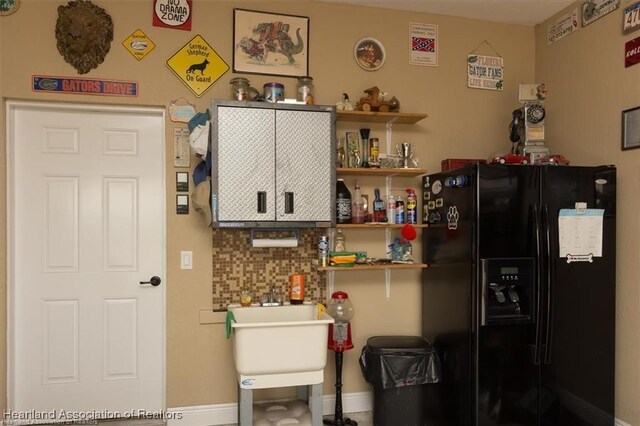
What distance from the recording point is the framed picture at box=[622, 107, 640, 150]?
259 centimetres

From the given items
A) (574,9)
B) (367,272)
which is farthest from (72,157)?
(574,9)

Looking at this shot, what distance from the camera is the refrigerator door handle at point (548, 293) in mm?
2523

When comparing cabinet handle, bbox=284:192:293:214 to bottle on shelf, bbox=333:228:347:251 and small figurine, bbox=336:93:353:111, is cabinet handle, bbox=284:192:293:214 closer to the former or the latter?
bottle on shelf, bbox=333:228:347:251

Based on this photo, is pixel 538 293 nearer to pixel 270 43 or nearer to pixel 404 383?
pixel 404 383

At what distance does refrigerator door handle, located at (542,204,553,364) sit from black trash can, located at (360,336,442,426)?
663 mm

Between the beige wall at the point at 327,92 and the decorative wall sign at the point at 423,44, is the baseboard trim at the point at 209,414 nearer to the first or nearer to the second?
the beige wall at the point at 327,92

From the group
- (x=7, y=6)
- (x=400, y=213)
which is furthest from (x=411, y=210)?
(x=7, y=6)

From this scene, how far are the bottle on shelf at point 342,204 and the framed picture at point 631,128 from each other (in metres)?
1.74

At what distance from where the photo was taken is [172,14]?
2941mm

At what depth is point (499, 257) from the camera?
2.54 m

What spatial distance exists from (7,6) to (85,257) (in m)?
1.65

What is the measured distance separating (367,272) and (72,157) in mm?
2193

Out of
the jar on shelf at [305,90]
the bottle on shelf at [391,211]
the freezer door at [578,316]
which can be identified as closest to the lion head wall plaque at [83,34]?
the jar on shelf at [305,90]

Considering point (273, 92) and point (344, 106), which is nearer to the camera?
point (273, 92)
